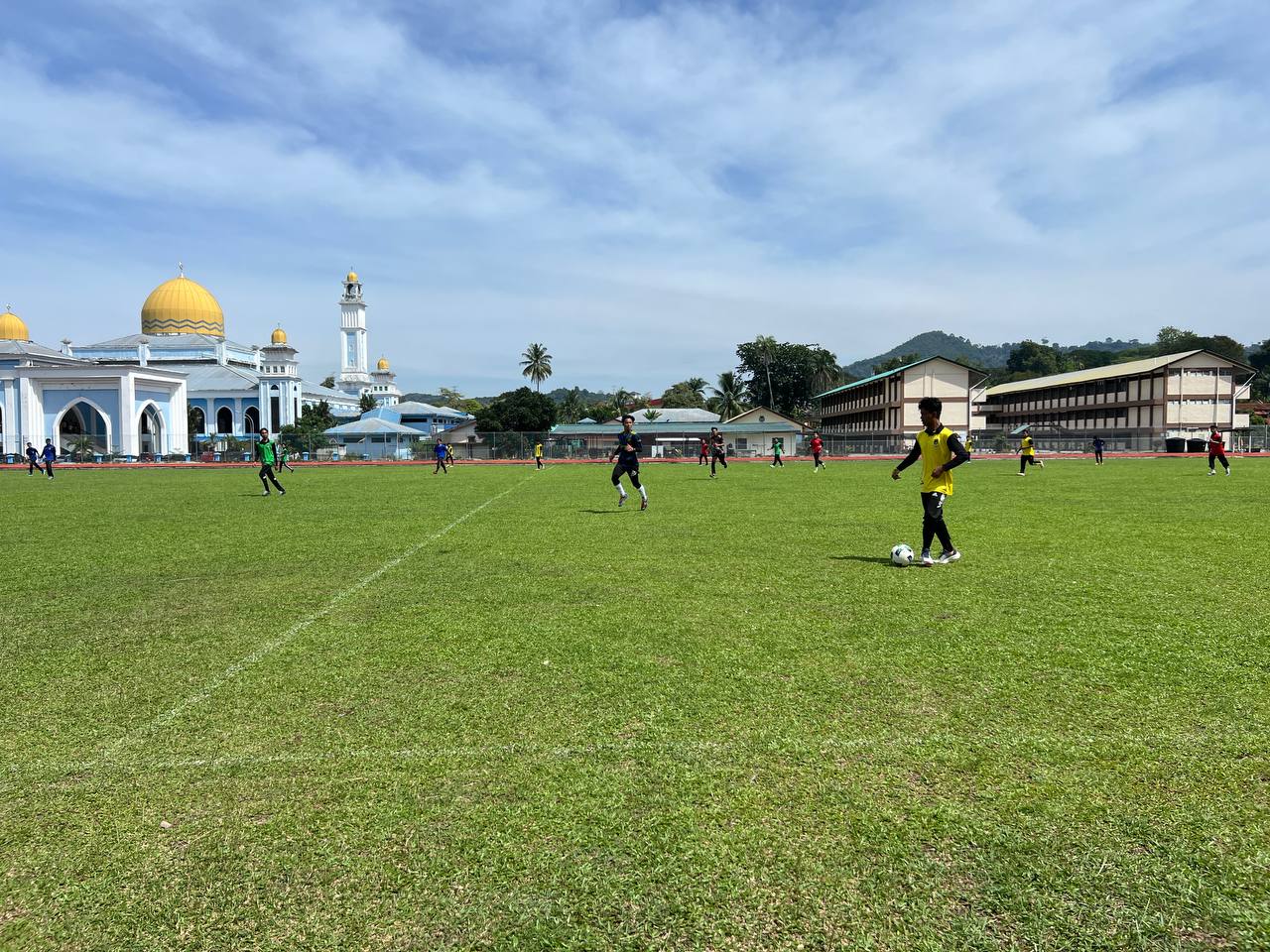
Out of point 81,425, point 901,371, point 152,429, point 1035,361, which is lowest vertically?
point 152,429

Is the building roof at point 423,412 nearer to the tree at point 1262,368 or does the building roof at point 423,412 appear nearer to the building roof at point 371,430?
the building roof at point 371,430

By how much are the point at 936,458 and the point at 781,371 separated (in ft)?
292

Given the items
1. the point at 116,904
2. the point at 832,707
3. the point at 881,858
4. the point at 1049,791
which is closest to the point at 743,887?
the point at 881,858

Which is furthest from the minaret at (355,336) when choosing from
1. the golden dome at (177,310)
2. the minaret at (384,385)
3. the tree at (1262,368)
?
the tree at (1262,368)

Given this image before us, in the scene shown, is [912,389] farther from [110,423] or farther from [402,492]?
[110,423]

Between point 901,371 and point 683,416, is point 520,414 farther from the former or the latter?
point 901,371

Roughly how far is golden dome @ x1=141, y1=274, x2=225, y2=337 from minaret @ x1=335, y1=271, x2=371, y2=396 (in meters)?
42.0

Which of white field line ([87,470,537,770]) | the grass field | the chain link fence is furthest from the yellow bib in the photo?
the chain link fence

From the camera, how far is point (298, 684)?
15.9 ft

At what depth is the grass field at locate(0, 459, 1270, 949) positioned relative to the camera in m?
2.54

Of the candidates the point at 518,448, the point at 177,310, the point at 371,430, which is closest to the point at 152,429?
the point at 371,430

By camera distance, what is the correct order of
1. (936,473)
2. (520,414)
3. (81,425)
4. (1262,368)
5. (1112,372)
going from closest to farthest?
(936,473)
(81,425)
(1112,372)
(520,414)
(1262,368)

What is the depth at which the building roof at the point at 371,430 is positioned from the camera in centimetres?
6356

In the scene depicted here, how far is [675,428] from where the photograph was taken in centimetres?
6919
